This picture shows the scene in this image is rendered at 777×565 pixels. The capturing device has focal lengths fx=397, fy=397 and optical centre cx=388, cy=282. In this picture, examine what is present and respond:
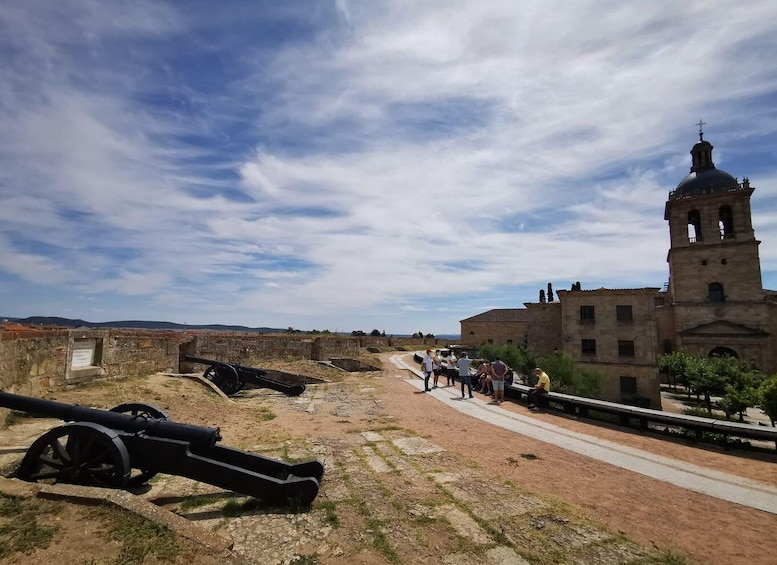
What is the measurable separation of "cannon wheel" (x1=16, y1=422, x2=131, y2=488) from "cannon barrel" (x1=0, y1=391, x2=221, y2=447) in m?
0.29

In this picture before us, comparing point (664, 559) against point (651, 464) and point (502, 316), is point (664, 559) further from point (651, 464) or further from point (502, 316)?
point (502, 316)

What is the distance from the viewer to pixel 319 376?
54.2ft

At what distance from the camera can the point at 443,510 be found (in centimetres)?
429

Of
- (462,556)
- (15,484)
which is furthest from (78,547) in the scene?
(462,556)

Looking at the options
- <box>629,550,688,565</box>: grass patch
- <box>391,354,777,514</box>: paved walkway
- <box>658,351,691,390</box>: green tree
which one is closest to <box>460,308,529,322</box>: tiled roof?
<box>658,351,691,390</box>: green tree

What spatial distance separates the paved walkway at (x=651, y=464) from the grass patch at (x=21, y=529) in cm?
688

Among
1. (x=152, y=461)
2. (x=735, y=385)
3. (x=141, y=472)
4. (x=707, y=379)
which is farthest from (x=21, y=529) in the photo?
(x=735, y=385)

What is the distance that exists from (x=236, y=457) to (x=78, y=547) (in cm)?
168

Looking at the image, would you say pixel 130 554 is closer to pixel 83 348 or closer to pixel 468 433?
pixel 468 433

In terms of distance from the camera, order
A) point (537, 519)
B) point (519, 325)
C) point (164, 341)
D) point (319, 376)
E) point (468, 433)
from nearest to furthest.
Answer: point (537, 519) < point (468, 433) < point (164, 341) < point (319, 376) < point (519, 325)

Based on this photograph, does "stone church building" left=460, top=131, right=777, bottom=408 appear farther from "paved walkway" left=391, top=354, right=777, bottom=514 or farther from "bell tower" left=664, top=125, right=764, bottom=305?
"paved walkway" left=391, top=354, right=777, bottom=514

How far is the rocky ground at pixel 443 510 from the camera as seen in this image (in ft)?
11.0

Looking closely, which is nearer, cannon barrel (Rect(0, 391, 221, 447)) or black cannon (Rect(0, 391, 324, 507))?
black cannon (Rect(0, 391, 324, 507))

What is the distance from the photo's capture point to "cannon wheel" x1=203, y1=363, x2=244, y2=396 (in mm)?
12969
